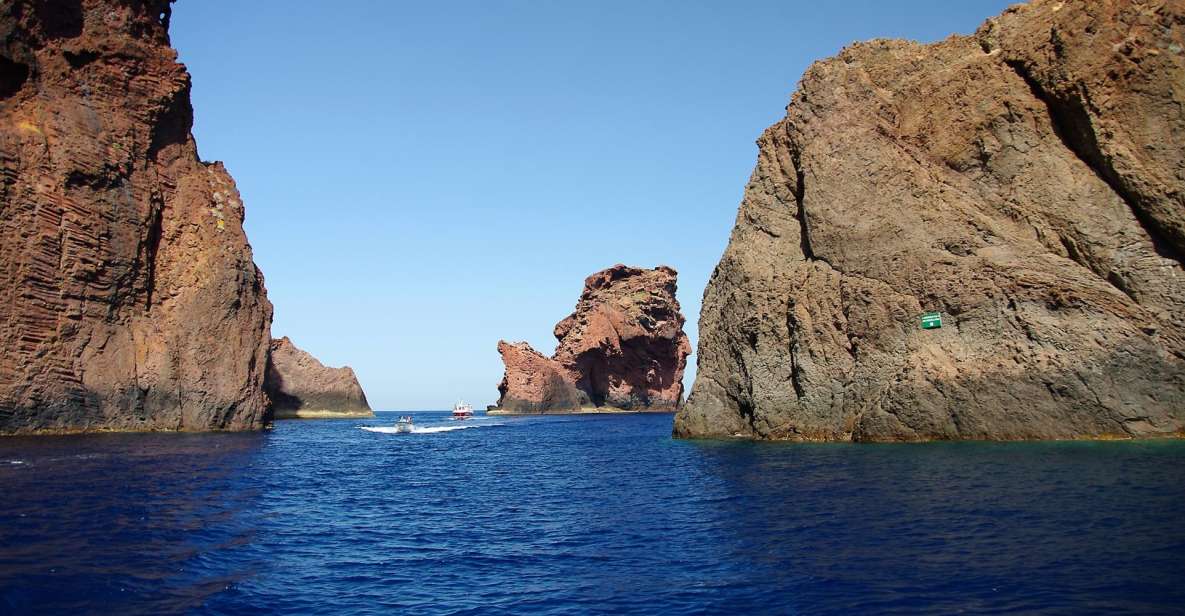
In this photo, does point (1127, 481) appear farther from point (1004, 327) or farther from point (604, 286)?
point (604, 286)

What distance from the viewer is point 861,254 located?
41.6m

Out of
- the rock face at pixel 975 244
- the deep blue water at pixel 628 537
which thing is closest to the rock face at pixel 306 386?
the deep blue water at pixel 628 537

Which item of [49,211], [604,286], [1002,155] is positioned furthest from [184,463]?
[604,286]

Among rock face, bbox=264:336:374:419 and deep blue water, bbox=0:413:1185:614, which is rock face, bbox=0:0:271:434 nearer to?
deep blue water, bbox=0:413:1185:614

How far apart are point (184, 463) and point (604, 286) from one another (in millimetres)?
116482

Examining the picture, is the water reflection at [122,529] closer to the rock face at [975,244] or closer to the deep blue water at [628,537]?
the deep blue water at [628,537]

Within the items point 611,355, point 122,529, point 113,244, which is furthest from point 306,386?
point 122,529

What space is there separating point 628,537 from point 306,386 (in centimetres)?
11169

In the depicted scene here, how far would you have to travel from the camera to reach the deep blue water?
1318 cm

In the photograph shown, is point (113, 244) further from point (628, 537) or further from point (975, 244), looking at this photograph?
point (975, 244)

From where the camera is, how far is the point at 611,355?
144 m

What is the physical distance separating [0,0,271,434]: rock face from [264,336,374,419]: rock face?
51.6 metres

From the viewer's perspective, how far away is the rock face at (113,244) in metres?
50.7

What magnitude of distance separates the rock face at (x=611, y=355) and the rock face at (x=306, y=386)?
30520mm
